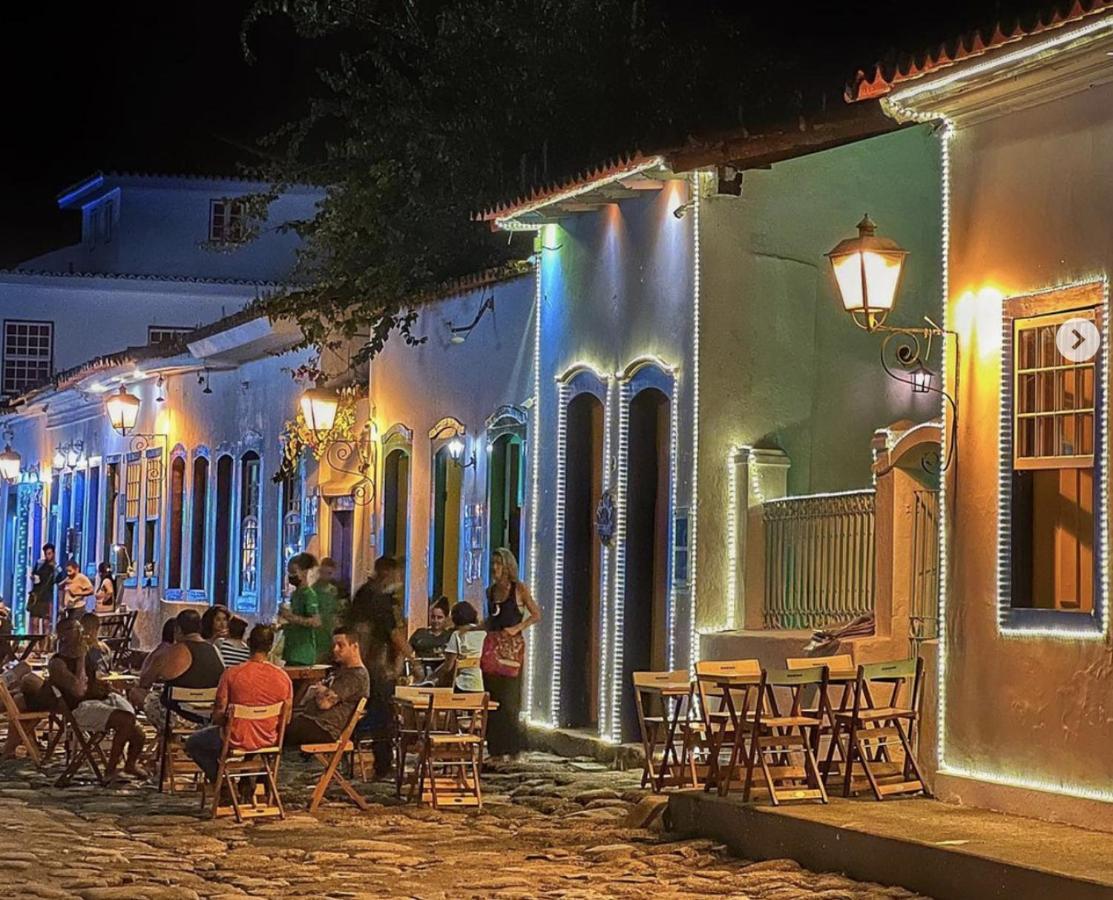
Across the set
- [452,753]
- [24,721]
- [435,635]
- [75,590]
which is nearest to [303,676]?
[452,753]

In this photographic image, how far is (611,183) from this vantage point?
16.5 m

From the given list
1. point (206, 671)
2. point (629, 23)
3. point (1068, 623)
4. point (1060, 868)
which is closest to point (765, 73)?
point (629, 23)

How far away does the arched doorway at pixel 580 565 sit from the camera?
18.0 m

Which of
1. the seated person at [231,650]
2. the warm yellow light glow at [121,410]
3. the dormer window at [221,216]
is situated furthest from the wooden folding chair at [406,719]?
the dormer window at [221,216]

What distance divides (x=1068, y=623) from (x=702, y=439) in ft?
16.3

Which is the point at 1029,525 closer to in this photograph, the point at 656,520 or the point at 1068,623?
the point at 1068,623

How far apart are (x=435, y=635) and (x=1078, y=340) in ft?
27.3

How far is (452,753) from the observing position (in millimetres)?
14398

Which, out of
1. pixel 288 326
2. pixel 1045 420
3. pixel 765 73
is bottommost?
pixel 1045 420

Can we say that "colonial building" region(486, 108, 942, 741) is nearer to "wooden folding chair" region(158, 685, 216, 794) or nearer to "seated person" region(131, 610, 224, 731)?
"seated person" region(131, 610, 224, 731)

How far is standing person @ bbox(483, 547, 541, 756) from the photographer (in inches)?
651

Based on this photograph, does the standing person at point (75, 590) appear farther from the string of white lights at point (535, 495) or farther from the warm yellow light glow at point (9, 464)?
the string of white lights at point (535, 495)

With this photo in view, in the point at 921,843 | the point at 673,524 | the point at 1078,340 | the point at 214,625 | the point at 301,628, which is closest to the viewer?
the point at 921,843

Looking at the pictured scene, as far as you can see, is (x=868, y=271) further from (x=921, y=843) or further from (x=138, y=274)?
(x=138, y=274)
